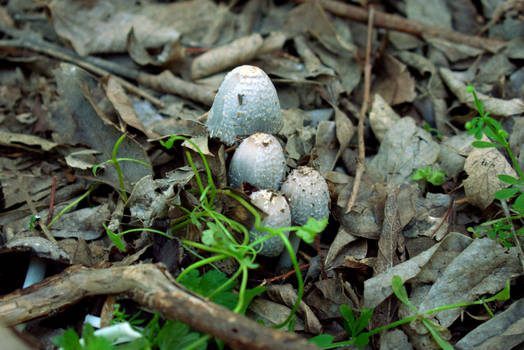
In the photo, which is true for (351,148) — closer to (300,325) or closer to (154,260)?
(300,325)

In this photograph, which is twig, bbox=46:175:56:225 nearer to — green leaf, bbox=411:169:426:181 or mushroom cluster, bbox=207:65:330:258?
mushroom cluster, bbox=207:65:330:258

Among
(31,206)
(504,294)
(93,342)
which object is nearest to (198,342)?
(93,342)

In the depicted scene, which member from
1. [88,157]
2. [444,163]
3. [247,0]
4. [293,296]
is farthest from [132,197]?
[247,0]

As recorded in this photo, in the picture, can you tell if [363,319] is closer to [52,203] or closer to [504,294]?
[504,294]

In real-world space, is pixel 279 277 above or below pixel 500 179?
below

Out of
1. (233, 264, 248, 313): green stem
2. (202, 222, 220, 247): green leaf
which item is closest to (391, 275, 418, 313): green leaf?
(233, 264, 248, 313): green stem

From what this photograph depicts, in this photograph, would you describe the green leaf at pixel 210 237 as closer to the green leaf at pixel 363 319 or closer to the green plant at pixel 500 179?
the green leaf at pixel 363 319

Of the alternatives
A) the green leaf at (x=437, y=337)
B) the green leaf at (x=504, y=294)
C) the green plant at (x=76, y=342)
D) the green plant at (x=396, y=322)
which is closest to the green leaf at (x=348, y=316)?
the green plant at (x=396, y=322)
